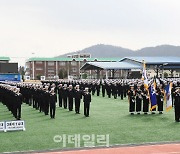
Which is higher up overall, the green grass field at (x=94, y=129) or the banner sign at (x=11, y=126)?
the banner sign at (x=11, y=126)

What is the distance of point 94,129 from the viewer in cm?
1284

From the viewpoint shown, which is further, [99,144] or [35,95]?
[35,95]

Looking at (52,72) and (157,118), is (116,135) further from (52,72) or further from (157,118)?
(52,72)

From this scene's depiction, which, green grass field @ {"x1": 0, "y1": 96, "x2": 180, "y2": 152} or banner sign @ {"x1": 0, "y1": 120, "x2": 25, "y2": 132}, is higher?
banner sign @ {"x1": 0, "y1": 120, "x2": 25, "y2": 132}

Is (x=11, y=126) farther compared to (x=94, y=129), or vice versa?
(x=94, y=129)

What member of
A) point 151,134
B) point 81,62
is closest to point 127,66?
point 151,134

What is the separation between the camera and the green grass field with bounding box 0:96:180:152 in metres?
10.7

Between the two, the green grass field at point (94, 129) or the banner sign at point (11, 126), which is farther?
the banner sign at point (11, 126)

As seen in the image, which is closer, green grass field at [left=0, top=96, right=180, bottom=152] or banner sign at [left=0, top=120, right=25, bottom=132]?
green grass field at [left=0, top=96, right=180, bottom=152]

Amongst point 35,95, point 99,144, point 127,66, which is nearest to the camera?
point 99,144

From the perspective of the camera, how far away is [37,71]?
97.8 meters

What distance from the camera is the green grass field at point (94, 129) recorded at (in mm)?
10734

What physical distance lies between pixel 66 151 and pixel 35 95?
420 inches

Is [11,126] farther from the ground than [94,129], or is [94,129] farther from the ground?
[11,126]
